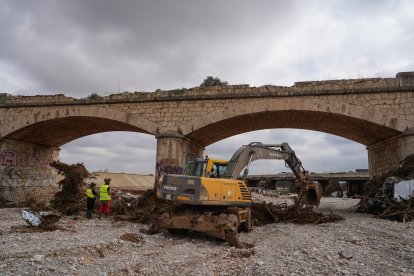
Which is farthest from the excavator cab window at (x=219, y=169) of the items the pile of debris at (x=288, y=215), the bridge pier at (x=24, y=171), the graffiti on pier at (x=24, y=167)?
the graffiti on pier at (x=24, y=167)

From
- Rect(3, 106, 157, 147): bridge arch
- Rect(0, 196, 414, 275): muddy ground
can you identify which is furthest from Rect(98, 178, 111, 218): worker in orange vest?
Rect(3, 106, 157, 147): bridge arch

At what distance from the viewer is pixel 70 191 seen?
10859 mm

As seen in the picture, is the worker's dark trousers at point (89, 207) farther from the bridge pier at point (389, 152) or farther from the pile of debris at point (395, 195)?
the bridge pier at point (389, 152)

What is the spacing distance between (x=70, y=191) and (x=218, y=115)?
5.66 m

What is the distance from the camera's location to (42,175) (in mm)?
16672

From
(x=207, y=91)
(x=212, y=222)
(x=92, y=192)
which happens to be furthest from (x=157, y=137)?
(x=212, y=222)

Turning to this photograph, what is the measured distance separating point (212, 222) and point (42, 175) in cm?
1303

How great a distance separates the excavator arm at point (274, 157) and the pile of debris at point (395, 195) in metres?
2.09

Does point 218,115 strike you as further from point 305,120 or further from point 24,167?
point 24,167

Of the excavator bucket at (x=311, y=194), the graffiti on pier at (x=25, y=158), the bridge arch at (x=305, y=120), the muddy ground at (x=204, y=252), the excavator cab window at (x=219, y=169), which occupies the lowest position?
the muddy ground at (x=204, y=252)

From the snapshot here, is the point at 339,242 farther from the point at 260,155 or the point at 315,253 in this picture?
the point at 260,155

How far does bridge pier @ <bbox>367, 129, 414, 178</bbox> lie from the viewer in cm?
1070

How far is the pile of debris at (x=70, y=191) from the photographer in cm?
1064

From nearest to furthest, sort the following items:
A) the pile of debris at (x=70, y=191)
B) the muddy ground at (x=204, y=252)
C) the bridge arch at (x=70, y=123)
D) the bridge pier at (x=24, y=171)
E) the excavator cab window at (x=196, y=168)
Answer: the muddy ground at (x=204, y=252) < the excavator cab window at (x=196, y=168) < the pile of debris at (x=70, y=191) < the bridge arch at (x=70, y=123) < the bridge pier at (x=24, y=171)
